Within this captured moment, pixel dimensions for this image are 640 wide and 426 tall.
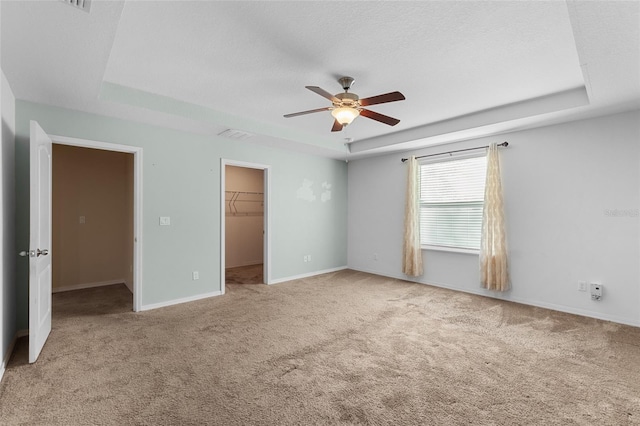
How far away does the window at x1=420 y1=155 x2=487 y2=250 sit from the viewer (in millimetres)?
4703

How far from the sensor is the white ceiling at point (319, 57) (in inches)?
76.7

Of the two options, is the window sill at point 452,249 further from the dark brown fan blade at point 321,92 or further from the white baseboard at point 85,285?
the white baseboard at point 85,285

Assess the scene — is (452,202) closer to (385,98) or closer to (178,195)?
(385,98)

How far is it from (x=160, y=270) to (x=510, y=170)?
4978 mm

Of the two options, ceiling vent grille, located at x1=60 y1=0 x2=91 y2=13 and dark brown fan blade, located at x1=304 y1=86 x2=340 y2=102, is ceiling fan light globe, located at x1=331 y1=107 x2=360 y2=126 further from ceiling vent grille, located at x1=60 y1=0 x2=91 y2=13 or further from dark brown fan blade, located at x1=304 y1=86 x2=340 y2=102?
ceiling vent grille, located at x1=60 y1=0 x2=91 y2=13

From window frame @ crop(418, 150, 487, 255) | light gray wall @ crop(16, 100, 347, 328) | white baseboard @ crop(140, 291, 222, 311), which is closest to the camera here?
light gray wall @ crop(16, 100, 347, 328)

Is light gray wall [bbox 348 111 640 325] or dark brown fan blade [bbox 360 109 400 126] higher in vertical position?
dark brown fan blade [bbox 360 109 400 126]

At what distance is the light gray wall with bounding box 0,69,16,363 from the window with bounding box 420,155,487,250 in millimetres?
5199

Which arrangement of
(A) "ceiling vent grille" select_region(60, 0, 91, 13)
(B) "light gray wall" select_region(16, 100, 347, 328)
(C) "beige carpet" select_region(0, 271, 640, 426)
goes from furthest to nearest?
(B) "light gray wall" select_region(16, 100, 347, 328) < (C) "beige carpet" select_region(0, 271, 640, 426) < (A) "ceiling vent grille" select_region(60, 0, 91, 13)

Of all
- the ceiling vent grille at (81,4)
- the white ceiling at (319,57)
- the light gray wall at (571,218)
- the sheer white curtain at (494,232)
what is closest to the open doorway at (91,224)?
the white ceiling at (319,57)

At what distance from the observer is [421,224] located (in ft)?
17.6

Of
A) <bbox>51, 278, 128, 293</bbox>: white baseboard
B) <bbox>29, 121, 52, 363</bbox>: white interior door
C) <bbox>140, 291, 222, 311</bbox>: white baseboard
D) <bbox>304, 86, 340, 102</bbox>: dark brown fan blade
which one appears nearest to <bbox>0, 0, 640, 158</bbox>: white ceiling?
<bbox>304, 86, 340, 102</bbox>: dark brown fan blade

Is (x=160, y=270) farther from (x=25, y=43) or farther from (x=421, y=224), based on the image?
(x=421, y=224)

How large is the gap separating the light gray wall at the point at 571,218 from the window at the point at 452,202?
0.29 meters
